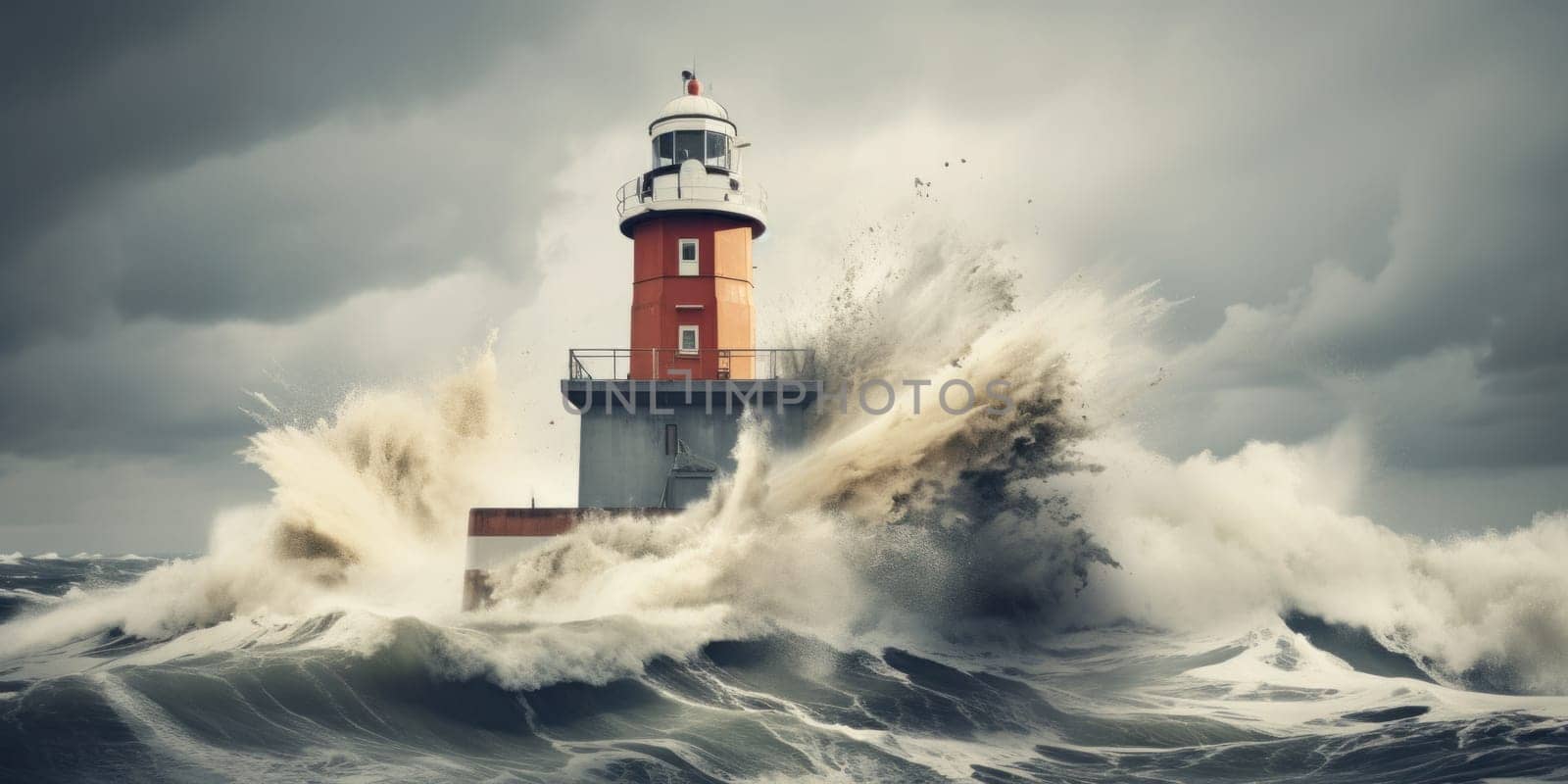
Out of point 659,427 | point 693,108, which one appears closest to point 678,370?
point 659,427

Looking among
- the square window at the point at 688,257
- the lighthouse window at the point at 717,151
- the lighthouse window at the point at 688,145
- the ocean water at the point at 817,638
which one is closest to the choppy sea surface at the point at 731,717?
the ocean water at the point at 817,638

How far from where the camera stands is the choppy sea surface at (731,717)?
11281 millimetres

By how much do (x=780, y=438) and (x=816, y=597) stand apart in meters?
3.41

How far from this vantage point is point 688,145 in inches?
893

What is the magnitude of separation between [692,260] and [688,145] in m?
2.59

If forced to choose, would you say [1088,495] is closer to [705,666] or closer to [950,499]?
[950,499]

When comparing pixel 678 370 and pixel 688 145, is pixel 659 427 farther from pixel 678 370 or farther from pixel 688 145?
pixel 688 145

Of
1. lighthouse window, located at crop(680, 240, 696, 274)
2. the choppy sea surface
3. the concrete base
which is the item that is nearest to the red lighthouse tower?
lighthouse window, located at crop(680, 240, 696, 274)

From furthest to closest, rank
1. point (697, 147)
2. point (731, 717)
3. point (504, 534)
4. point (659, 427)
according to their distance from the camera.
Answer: point (697, 147) → point (659, 427) → point (504, 534) → point (731, 717)

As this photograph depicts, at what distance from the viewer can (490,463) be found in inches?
941

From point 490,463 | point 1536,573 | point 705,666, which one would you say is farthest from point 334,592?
point 1536,573

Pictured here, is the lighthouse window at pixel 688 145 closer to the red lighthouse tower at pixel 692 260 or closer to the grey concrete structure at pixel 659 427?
the red lighthouse tower at pixel 692 260

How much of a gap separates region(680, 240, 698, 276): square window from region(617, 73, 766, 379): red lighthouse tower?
2 centimetres

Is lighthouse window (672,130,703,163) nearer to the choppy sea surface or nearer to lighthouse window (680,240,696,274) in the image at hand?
lighthouse window (680,240,696,274)
